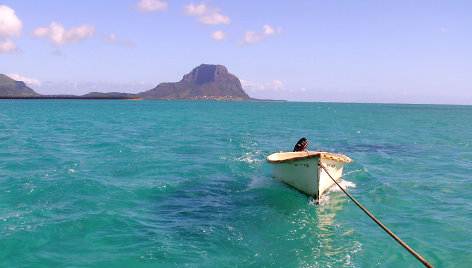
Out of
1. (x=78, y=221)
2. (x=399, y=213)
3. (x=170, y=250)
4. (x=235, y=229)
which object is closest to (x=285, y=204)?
(x=235, y=229)

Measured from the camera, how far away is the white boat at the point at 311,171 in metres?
13.3

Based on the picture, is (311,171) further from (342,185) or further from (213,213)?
(213,213)

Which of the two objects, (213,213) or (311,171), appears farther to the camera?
(311,171)

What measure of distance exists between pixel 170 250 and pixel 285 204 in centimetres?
557

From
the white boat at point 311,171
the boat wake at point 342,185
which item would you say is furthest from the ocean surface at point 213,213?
the white boat at point 311,171

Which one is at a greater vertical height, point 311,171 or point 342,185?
point 311,171

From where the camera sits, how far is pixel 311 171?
13562 mm

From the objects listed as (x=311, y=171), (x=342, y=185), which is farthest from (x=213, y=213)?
(x=342, y=185)

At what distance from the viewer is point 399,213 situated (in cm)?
1281

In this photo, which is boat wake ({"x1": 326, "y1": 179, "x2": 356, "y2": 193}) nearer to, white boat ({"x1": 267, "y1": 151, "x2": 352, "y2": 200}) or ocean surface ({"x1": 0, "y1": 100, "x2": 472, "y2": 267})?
ocean surface ({"x1": 0, "y1": 100, "x2": 472, "y2": 267})

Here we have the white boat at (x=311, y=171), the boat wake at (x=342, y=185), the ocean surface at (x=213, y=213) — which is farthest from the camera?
the boat wake at (x=342, y=185)

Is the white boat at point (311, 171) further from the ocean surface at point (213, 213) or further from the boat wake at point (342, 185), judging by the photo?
the boat wake at point (342, 185)

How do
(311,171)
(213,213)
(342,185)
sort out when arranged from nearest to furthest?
(213,213), (311,171), (342,185)

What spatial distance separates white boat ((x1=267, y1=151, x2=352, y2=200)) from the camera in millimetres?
13305
